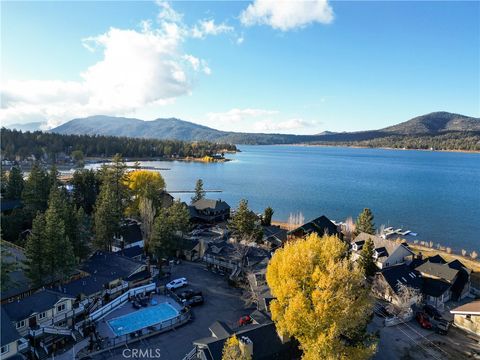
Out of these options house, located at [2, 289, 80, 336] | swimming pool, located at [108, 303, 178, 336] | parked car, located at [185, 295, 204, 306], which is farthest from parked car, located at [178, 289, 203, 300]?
house, located at [2, 289, 80, 336]

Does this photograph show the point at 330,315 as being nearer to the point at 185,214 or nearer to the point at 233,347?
the point at 233,347

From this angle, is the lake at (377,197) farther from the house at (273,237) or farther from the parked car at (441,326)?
the parked car at (441,326)

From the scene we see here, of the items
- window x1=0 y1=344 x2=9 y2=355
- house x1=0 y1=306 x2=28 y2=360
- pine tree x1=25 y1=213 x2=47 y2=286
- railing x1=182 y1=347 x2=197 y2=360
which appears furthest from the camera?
pine tree x1=25 y1=213 x2=47 y2=286

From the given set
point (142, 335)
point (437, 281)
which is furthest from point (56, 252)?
point (437, 281)

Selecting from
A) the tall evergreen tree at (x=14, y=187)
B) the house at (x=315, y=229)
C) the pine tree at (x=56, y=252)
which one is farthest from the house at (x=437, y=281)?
the tall evergreen tree at (x=14, y=187)

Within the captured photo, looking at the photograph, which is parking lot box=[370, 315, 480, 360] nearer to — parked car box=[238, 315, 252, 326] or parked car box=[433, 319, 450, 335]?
parked car box=[433, 319, 450, 335]

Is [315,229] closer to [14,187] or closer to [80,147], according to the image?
[14,187]

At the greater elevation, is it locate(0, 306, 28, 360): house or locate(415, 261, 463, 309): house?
locate(0, 306, 28, 360): house
